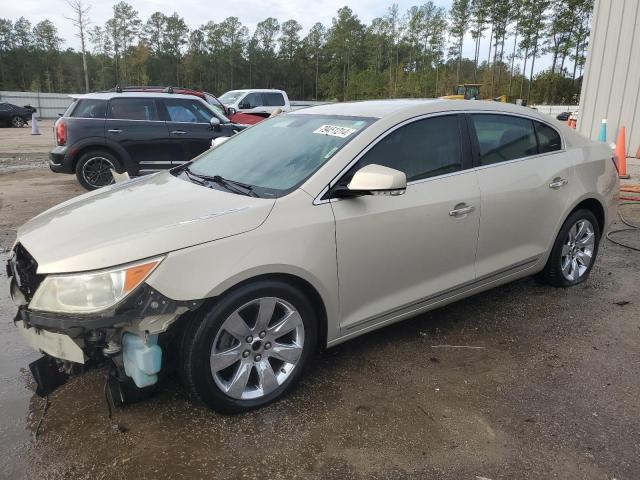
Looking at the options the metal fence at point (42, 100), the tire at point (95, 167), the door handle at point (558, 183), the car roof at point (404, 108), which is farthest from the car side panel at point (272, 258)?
the metal fence at point (42, 100)

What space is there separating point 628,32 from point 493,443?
41.9ft

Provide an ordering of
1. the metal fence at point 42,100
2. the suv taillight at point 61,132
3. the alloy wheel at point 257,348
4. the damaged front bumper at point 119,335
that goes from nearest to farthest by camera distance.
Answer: the damaged front bumper at point 119,335, the alloy wheel at point 257,348, the suv taillight at point 61,132, the metal fence at point 42,100

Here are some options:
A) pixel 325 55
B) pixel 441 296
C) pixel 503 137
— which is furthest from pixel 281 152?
Result: pixel 325 55

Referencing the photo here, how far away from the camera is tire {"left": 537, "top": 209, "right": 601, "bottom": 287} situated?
4.19 m

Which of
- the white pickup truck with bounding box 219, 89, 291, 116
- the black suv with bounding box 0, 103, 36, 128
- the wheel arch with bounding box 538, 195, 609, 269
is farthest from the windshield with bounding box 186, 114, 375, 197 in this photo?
the black suv with bounding box 0, 103, 36, 128

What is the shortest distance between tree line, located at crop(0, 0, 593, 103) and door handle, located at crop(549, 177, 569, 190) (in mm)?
47396

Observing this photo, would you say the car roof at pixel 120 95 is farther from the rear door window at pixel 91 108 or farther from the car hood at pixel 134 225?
the car hood at pixel 134 225

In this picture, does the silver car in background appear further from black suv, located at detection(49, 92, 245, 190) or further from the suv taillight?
the suv taillight

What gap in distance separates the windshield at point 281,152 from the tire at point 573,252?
6.92ft

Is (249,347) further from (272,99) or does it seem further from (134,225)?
(272,99)

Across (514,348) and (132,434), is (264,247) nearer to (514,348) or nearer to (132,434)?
(132,434)

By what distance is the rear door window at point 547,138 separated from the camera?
13.1ft

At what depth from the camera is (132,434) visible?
8.32 feet

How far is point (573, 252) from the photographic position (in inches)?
173
